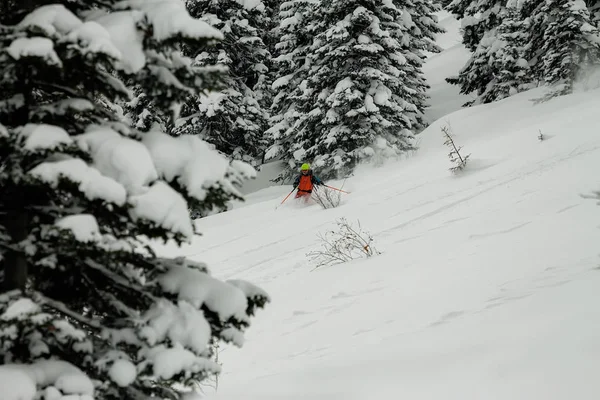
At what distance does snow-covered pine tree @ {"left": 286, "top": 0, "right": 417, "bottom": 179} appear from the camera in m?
15.9

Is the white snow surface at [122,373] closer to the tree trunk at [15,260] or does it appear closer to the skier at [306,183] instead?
the tree trunk at [15,260]

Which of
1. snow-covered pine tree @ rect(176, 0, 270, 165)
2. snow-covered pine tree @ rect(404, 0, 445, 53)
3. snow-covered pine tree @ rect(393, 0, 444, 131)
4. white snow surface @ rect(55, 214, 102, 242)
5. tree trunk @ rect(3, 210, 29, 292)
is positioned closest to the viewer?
white snow surface @ rect(55, 214, 102, 242)

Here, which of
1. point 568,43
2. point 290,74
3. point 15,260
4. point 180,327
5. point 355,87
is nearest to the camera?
point 180,327

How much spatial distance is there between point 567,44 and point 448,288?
11.8 m

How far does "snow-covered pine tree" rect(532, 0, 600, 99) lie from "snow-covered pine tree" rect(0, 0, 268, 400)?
14020mm

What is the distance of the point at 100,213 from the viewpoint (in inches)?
86.7

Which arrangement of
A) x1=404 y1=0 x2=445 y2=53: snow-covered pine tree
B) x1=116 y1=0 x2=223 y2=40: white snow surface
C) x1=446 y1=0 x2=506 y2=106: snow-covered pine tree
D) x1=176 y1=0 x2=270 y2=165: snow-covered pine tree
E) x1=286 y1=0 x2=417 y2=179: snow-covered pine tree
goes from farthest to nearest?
x1=404 y1=0 x2=445 y2=53: snow-covered pine tree, x1=176 y1=0 x2=270 y2=165: snow-covered pine tree, x1=446 y1=0 x2=506 y2=106: snow-covered pine tree, x1=286 y1=0 x2=417 y2=179: snow-covered pine tree, x1=116 y1=0 x2=223 y2=40: white snow surface

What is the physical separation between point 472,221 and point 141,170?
5.94 meters

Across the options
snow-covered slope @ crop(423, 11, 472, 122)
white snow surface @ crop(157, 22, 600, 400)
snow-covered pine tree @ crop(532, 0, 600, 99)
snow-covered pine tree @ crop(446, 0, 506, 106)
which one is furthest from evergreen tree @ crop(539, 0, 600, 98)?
snow-covered slope @ crop(423, 11, 472, 122)

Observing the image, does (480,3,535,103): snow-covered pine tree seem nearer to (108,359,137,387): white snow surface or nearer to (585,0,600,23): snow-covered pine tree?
(585,0,600,23): snow-covered pine tree

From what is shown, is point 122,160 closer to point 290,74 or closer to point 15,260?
point 15,260

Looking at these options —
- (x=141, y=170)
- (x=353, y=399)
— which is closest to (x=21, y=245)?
(x=141, y=170)

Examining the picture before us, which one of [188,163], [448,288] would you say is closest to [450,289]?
[448,288]

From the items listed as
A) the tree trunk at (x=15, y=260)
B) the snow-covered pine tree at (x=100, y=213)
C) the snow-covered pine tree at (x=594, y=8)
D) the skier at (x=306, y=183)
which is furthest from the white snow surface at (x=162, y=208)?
the snow-covered pine tree at (x=594, y=8)
